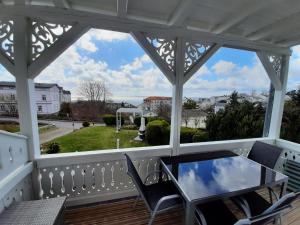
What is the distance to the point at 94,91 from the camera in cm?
265

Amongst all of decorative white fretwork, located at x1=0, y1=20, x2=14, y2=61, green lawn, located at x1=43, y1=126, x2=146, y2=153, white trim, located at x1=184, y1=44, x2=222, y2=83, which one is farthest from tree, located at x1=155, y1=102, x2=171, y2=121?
decorative white fretwork, located at x1=0, y1=20, x2=14, y2=61

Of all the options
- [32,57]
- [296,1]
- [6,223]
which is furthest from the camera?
[32,57]

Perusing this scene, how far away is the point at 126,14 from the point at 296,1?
1690 millimetres

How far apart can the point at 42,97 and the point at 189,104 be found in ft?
7.40

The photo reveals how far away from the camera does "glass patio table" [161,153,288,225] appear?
147cm

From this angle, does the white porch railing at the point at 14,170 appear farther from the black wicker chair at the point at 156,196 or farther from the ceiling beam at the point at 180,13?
the ceiling beam at the point at 180,13

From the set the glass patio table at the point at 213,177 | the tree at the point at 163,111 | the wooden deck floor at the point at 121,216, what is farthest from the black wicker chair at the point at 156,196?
the tree at the point at 163,111

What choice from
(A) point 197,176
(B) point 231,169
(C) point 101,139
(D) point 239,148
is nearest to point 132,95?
(C) point 101,139

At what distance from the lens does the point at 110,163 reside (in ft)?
7.37

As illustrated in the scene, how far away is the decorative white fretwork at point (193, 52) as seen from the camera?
2240 mm

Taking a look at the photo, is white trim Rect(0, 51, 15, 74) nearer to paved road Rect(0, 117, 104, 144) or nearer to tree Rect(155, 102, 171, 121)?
paved road Rect(0, 117, 104, 144)

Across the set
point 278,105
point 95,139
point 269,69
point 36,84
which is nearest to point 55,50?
point 36,84

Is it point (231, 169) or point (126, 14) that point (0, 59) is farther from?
point (231, 169)

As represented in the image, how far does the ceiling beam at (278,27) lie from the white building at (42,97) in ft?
9.48
